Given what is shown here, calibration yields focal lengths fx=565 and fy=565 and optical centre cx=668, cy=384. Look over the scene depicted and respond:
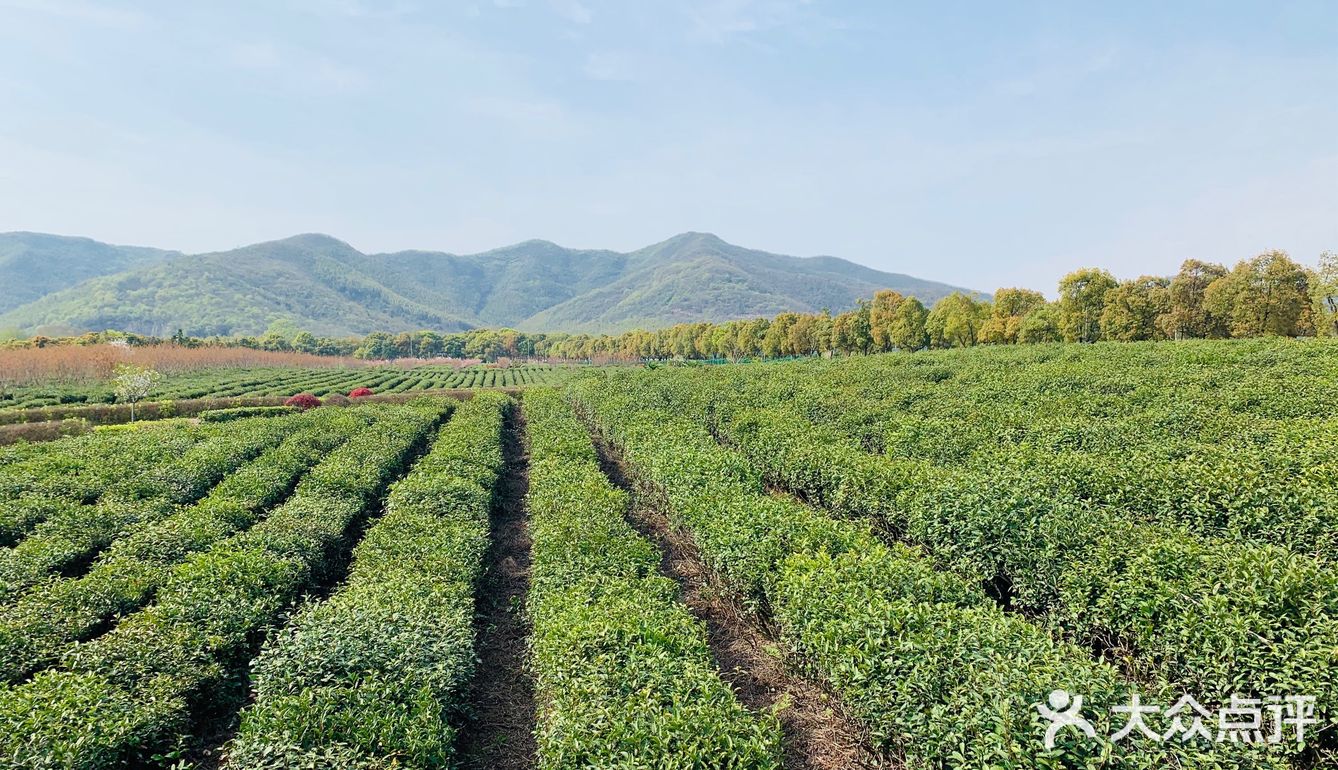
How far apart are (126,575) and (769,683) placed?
12537 mm

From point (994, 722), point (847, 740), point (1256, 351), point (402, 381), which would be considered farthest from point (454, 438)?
point (402, 381)

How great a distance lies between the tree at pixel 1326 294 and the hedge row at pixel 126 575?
62.7 m

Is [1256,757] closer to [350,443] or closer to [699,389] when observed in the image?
[350,443]

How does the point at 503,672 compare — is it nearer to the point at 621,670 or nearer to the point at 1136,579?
the point at 621,670

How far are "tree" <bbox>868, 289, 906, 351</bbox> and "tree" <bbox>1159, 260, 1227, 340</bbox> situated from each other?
30255mm

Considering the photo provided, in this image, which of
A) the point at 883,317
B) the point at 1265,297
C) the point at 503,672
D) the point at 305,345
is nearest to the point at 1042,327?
the point at 1265,297

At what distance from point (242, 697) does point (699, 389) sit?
28.8 metres

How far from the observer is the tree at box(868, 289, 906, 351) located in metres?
78.2

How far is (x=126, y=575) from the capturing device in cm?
1112

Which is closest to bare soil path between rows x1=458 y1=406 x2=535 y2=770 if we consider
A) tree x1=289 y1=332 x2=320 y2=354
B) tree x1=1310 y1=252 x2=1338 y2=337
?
tree x1=1310 y1=252 x2=1338 y2=337

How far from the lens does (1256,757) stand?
480 centimetres

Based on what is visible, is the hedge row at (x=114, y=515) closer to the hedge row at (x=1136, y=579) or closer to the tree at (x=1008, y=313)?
the hedge row at (x=1136, y=579)

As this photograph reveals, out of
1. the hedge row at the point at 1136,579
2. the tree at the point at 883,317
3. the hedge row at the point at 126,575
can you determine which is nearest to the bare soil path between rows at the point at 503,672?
the hedge row at the point at 126,575

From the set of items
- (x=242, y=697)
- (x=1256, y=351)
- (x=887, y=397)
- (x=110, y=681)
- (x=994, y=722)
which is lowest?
(x=242, y=697)
